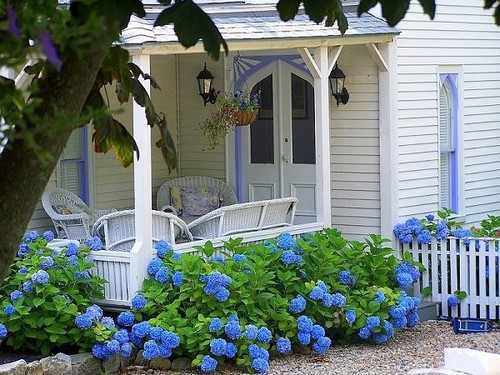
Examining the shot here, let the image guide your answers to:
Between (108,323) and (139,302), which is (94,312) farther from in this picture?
(139,302)

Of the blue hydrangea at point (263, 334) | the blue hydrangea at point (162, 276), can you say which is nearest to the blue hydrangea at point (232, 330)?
the blue hydrangea at point (263, 334)

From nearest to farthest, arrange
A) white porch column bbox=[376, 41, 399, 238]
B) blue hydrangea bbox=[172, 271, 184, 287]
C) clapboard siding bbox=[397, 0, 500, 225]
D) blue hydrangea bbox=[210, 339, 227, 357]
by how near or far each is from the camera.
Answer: blue hydrangea bbox=[210, 339, 227, 357] → blue hydrangea bbox=[172, 271, 184, 287] → white porch column bbox=[376, 41, 399, 238] → clapboard siding bbox=[397, 0, 500, 225]

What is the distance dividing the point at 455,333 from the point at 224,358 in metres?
3.28

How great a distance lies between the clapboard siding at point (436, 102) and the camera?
14328 millimetres

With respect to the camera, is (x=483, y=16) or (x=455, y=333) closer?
(x=455, y=333)

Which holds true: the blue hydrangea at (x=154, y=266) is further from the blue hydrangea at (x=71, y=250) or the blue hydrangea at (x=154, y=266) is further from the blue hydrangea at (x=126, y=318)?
the blue hydrangea at (x=71, y=250)

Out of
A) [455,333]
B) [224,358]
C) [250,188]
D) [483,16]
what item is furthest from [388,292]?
[483,16]

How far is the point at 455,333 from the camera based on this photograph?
12906 millimetres

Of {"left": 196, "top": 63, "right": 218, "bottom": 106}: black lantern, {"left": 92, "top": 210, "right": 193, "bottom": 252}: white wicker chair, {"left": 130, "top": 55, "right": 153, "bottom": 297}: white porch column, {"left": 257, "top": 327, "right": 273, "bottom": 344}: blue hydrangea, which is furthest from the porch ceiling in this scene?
{"left": 257, "top": 327, "right": 273, "bottom": 344}: blue hydrangea

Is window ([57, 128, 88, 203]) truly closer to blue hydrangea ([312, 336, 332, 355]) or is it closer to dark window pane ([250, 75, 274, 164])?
dark window pane ([250, 75, 274, 164])

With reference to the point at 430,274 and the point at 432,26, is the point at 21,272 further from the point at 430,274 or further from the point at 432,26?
the point at 432,26

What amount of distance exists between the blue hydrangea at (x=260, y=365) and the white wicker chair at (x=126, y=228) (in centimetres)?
170

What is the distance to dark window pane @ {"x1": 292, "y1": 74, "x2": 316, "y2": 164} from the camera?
47.5ft

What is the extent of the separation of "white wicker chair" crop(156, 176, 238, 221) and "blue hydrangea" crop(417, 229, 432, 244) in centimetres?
255
